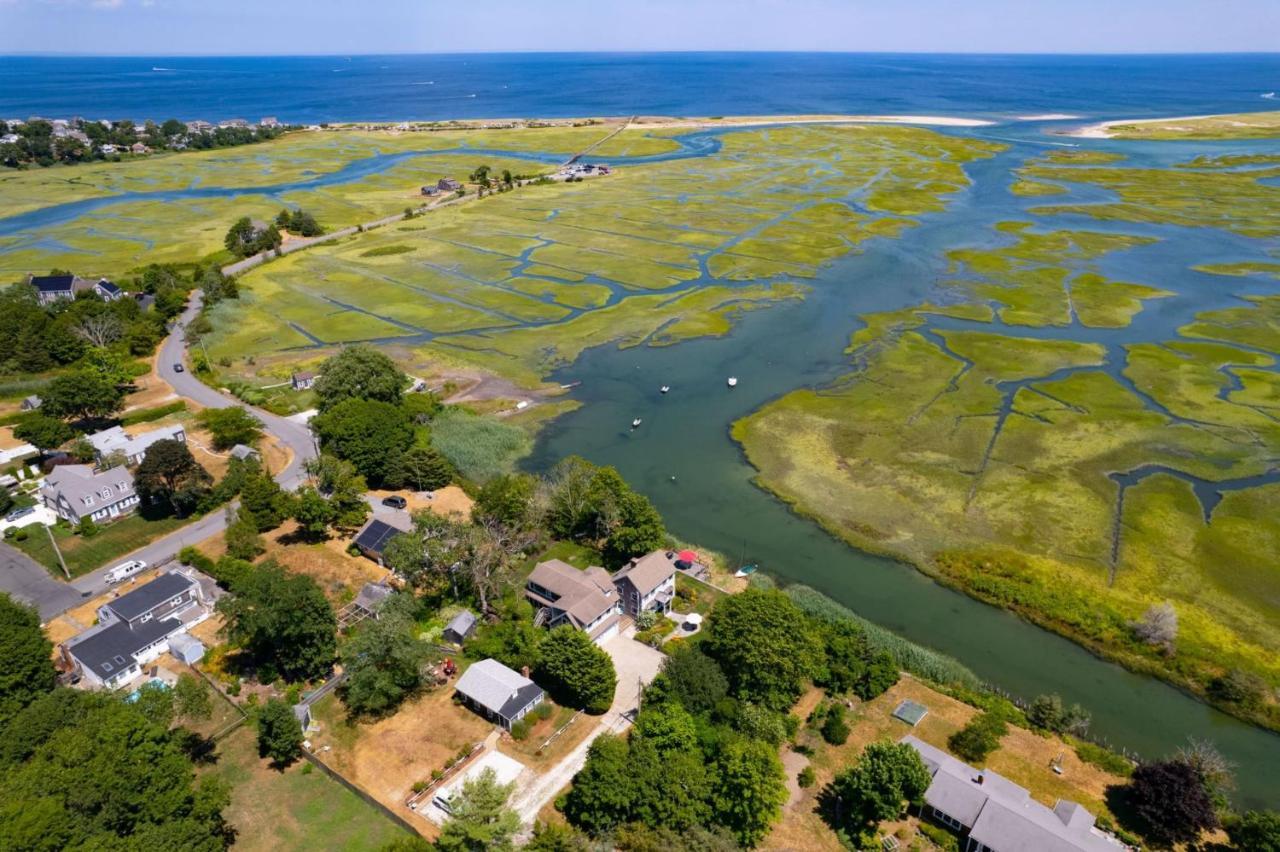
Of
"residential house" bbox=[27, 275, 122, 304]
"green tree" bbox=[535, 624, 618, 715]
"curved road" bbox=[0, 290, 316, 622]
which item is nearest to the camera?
"green tree" bbox=[535, 624, 618, 715]

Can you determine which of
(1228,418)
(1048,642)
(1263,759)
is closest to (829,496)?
(1048,642)

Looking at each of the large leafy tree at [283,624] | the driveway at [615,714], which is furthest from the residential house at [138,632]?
the driveway at [615,714]

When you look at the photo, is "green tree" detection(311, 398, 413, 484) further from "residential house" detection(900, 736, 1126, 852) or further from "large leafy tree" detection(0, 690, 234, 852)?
"residential house" detection(900, 736, 1126, 852)

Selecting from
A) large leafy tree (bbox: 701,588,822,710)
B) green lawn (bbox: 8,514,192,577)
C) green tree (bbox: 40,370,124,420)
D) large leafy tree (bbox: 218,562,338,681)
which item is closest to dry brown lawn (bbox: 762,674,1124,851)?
large leafy tree (bbox: 701,588,822,710)

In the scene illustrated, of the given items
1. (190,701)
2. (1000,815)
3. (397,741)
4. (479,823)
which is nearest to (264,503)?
(190,701)

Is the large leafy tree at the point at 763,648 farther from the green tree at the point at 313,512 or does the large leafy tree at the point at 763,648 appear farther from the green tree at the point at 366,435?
the green tree at the point at 366,435

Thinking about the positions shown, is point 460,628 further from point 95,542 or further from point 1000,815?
point 95,542
